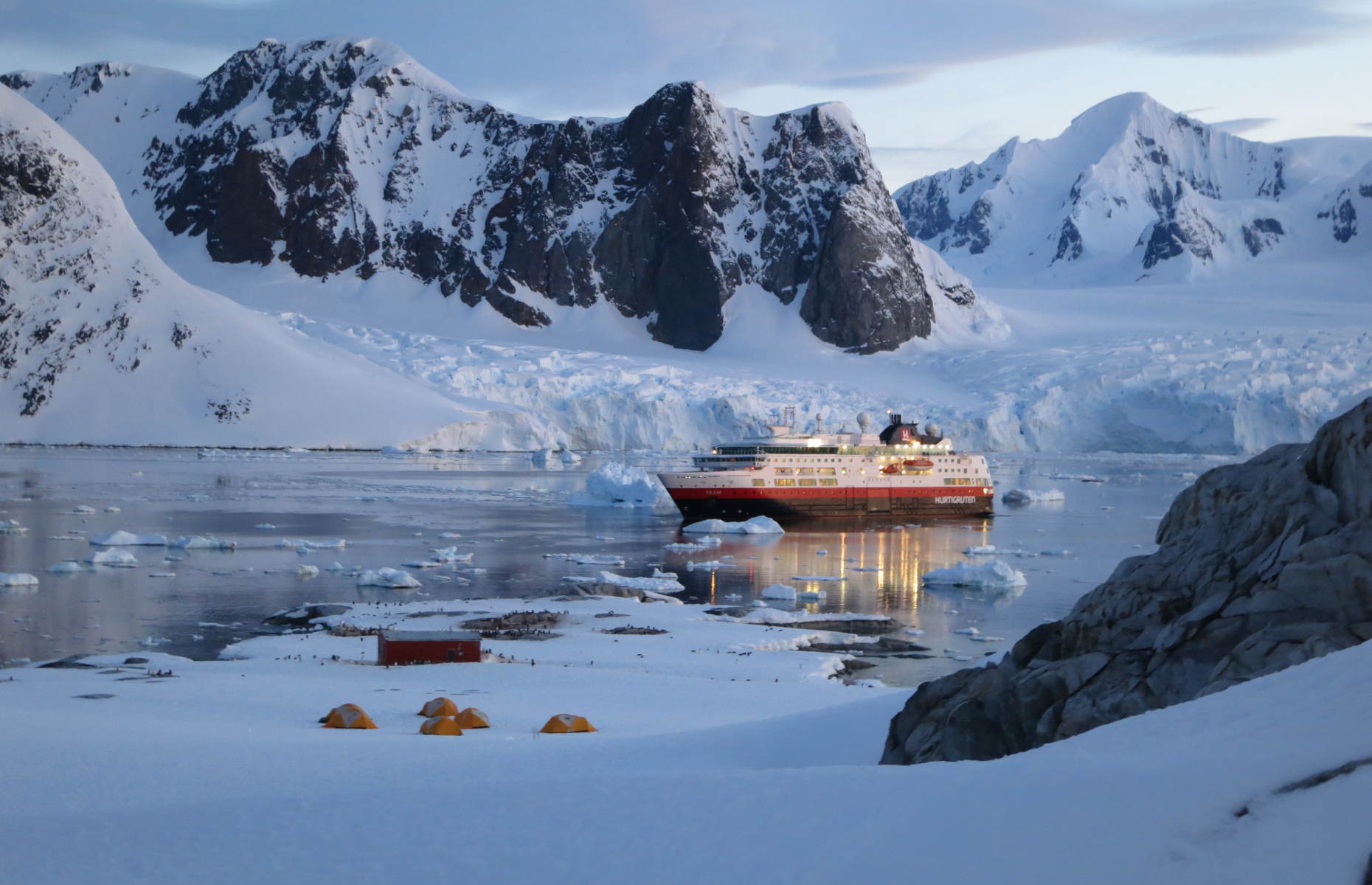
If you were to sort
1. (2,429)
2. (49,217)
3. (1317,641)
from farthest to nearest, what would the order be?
→ (49,217) < (2,429) < (1317,641)

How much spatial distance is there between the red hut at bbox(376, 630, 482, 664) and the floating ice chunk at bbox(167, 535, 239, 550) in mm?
18860

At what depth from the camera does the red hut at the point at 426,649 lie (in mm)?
19906

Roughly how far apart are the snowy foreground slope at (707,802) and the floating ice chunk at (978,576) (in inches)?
849

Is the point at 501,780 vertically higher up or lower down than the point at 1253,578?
lower down

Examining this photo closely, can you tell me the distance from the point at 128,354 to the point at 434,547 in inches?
3028

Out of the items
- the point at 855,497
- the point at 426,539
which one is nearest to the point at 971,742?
the point at 426,539

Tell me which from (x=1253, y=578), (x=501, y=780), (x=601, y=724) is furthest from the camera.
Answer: (x=601, y=724)

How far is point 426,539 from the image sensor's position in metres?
42.1

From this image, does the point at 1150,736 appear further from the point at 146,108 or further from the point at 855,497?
the point at 146,108

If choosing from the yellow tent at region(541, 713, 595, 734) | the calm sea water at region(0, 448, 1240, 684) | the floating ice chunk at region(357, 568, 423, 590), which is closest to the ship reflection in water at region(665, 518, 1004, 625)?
the calm sea water at region(0, 448, 1240, 684)

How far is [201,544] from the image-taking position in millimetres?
36875

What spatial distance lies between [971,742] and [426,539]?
3348 cm

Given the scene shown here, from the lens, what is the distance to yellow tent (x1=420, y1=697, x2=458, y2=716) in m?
14.4

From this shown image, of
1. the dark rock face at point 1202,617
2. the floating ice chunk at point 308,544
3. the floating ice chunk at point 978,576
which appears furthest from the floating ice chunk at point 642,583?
the dark rock face at point 1202,617
